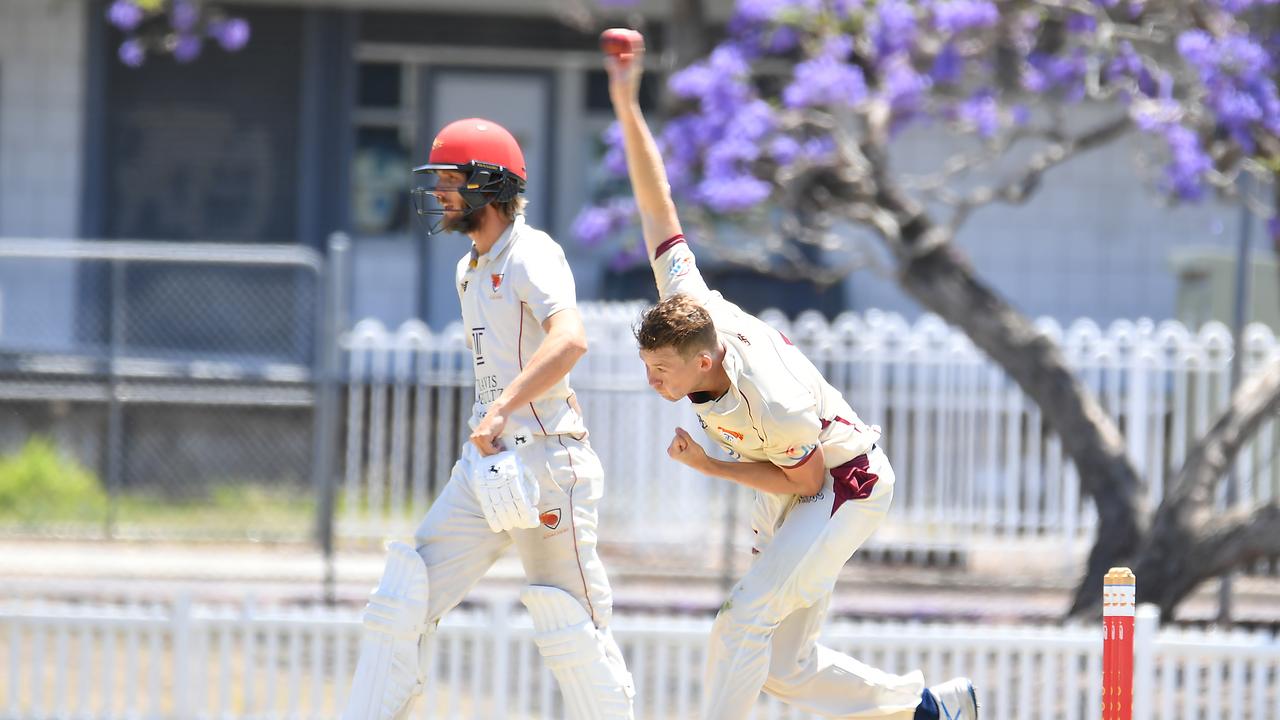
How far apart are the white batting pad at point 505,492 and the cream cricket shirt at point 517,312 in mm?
199

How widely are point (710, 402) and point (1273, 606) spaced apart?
724cm

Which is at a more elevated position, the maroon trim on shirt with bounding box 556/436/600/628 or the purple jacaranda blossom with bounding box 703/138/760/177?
the purple jacaranda blossom with bounding box 703/138/760/177

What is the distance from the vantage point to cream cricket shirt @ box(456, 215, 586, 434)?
5.11 m

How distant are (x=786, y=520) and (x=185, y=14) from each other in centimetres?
876

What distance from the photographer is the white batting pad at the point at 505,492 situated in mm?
4887

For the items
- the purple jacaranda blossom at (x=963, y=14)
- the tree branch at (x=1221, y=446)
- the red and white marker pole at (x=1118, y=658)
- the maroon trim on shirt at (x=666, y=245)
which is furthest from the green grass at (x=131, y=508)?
the red and white marker pole at (x=1118, y=658)

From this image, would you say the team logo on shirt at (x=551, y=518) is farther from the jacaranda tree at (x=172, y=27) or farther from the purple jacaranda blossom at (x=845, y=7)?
the jacaranda tree at (x=172, y=27)

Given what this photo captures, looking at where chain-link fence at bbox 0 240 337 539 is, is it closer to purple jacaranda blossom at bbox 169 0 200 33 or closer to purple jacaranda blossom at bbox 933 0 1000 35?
purple jacaranda blossom at bbox 169 0 200 33

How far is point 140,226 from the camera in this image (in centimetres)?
1520

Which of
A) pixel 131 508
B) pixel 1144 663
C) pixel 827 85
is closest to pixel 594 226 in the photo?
pixel 827 85

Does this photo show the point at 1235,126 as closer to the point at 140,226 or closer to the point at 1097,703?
the point at 1097,703

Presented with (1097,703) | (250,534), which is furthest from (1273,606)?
(250,534)

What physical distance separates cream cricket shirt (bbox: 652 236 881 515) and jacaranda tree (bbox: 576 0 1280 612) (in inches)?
178

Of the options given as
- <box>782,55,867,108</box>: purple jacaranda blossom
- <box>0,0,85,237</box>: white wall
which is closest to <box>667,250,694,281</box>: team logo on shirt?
<box>782,55,867,108</box>: purple jacaranda blossom
